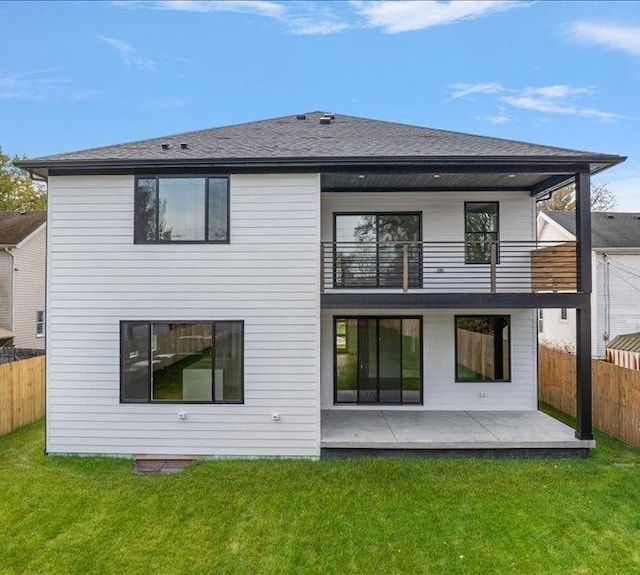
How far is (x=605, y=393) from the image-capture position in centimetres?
879

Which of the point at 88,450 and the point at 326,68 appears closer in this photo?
the point at 88,450

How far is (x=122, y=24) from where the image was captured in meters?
16.9

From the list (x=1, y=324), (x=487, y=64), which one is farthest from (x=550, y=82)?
(x=1, y=324)

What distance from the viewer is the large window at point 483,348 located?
9.71m

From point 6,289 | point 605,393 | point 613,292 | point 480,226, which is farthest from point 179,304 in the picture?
point 613,292

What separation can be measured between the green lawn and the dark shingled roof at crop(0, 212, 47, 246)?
12.2m

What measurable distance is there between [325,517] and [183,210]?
564 cm

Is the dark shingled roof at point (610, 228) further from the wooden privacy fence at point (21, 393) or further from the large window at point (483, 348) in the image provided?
the wooden privacy fence at point (21, 393)

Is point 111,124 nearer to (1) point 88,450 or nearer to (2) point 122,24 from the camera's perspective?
(2) point 122,24

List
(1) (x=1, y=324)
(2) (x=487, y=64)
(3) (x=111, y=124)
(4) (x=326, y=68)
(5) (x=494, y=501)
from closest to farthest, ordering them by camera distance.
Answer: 1. (5) (x=494, y=501)
2. (1) (x=1, y=324)
3. (2) (x=487, y=64)
4. (4) (x=326, y=68)
5. (3) (x=111, y=124)

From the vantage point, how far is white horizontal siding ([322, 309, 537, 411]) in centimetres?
962

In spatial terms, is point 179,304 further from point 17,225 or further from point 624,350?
point 624,350

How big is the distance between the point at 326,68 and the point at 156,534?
23.7 metres

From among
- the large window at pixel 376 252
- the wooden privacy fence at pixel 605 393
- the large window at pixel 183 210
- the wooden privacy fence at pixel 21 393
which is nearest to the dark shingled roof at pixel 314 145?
the large window at pixel 183 210
